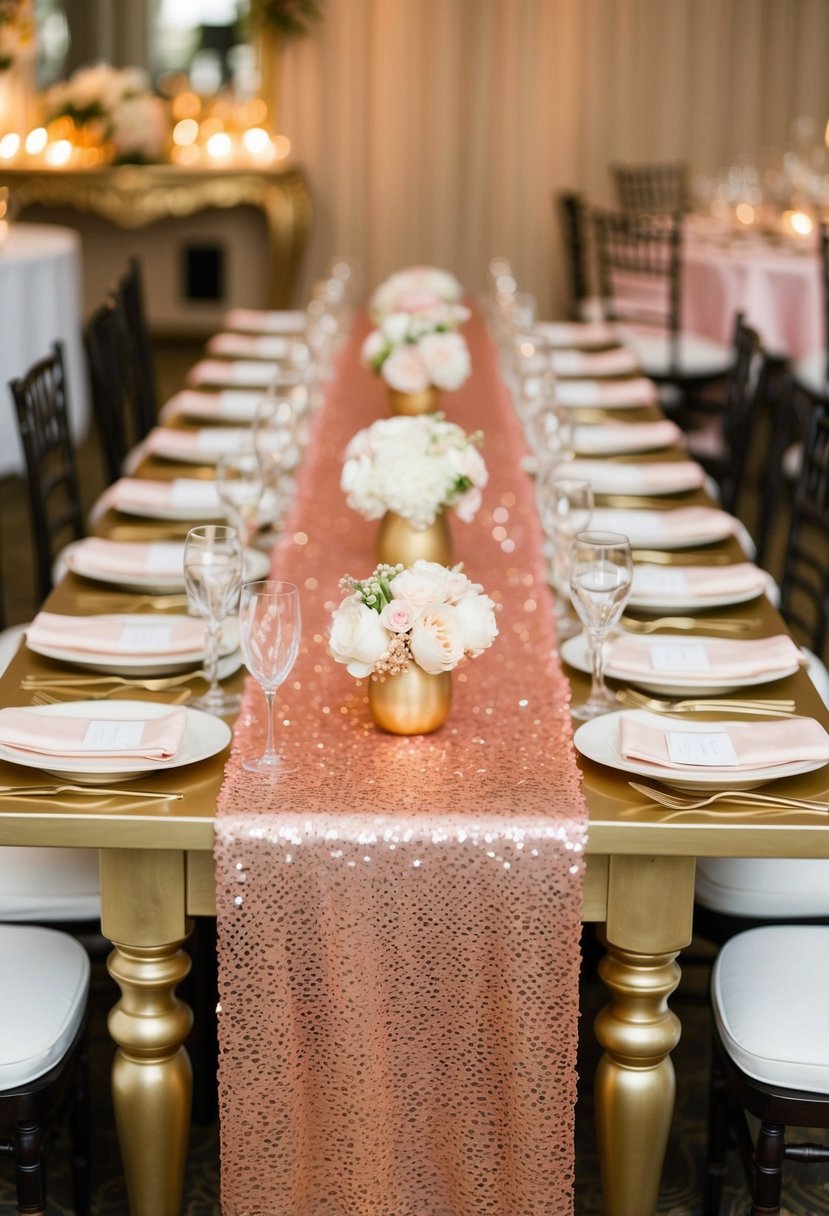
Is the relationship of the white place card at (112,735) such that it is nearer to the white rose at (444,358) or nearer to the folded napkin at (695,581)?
the folded napkin at (695,581)

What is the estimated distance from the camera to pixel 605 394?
397 centimetres

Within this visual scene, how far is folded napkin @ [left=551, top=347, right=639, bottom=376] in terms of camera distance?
4.34 metres

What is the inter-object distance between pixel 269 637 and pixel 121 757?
22cm

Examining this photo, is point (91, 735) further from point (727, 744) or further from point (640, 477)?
point (640, 477)

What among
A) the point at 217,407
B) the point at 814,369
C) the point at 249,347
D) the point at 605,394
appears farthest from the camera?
the point at 814,369

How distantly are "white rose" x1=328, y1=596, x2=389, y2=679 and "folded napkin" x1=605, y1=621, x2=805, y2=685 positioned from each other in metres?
0.43

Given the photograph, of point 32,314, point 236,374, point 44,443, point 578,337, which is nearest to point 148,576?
point 44,443

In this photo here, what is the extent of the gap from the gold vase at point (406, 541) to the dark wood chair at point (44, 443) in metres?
0.85

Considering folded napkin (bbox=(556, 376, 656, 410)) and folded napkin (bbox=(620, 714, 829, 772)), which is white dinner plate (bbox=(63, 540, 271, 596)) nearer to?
folded napkin (bbox=(620, 714, 829, 772))

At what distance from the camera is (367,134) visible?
30.2 ft

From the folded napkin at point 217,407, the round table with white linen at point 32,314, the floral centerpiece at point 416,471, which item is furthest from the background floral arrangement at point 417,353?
the round table with white linen at point 32,314

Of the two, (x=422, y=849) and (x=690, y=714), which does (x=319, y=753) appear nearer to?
(x=422, y=849)

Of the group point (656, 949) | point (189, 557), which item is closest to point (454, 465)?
point (189, 557)

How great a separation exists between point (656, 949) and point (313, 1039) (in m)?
0.42
